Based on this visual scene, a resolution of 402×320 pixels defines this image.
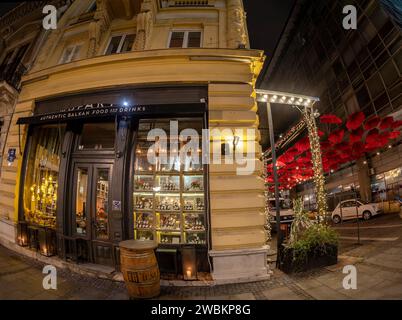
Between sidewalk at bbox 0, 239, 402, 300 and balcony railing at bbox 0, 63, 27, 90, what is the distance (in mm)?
8840

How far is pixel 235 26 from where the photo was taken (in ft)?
24.3

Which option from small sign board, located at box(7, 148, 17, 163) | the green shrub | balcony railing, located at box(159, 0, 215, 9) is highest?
balcony railing, located at box(159, 0, 215, 9)

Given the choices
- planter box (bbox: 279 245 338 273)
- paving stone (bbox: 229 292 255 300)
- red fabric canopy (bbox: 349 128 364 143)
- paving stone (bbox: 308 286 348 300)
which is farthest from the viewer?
red fabric canopy (bbox: 349 128 364 143)

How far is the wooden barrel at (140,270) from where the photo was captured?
4293 millimetres

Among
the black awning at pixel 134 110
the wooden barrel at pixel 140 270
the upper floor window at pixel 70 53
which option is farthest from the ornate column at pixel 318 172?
the upper floor window at pixel 70 53

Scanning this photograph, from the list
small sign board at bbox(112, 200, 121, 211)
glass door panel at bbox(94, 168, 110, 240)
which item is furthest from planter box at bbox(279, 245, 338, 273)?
glass door panel at bbox(94, 168, 110, 240)

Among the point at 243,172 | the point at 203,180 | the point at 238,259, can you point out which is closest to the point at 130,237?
the point at 203,180

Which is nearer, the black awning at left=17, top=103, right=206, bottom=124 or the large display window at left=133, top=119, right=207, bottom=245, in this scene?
the black awning at left=17, top=103, right=206, bottom=124

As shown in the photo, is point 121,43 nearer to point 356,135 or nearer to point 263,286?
point 263,286

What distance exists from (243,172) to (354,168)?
60.6 feet

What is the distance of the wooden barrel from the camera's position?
4.29 m

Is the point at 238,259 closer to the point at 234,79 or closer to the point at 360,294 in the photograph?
the point at 360,294

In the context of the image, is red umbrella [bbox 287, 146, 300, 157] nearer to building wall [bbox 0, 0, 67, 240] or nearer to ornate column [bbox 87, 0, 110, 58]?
ornate column [bbox 87, 0, 110, 58]

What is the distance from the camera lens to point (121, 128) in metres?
6.50
